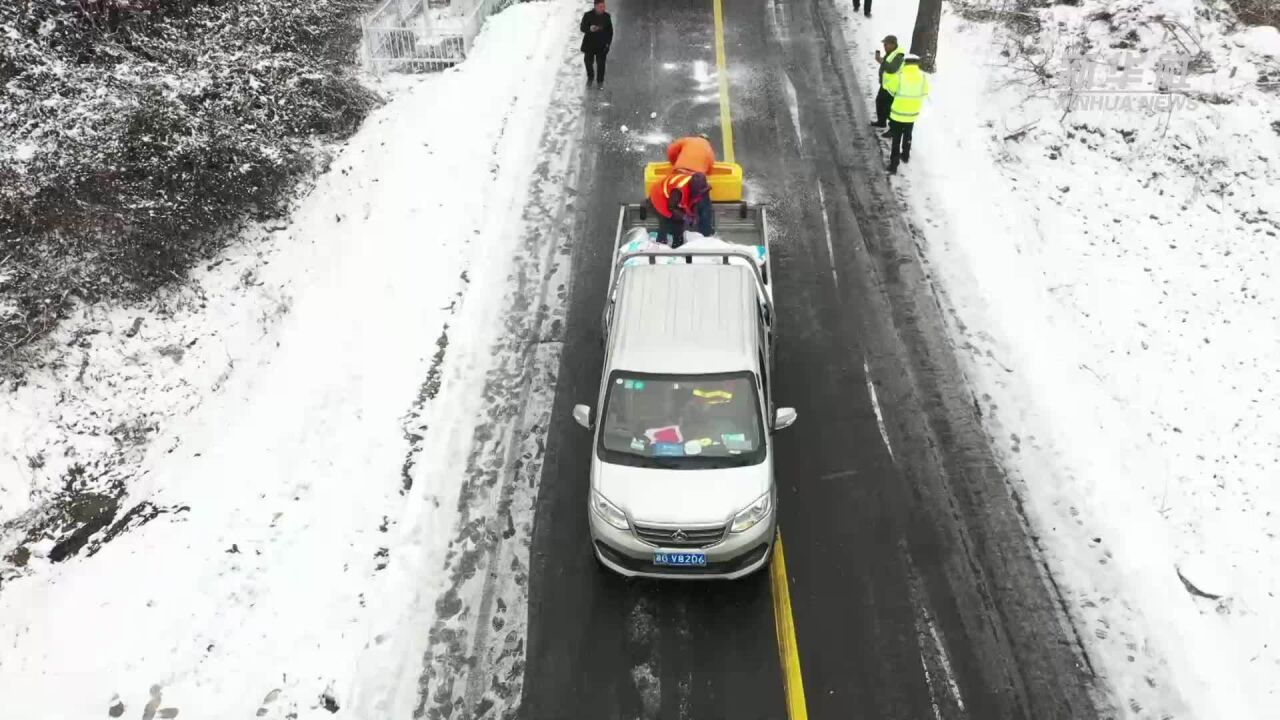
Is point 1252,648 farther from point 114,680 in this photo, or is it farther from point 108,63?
point 108,63

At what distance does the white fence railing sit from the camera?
15.7m

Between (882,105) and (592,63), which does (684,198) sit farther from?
(592,63)

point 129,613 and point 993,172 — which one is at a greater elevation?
point 993,172

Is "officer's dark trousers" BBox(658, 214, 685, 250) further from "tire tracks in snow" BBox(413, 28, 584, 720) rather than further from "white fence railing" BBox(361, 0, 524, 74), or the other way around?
"white fence railing" BBox(361, 0, 524, 74)

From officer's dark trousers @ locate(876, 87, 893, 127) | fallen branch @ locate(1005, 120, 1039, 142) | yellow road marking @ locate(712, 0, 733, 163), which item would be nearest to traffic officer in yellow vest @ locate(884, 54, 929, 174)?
officer's dark trousers @ locate(876, 87, 893, 127)

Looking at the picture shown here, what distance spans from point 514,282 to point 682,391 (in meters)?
4.38

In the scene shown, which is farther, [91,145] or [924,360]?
[91,145]

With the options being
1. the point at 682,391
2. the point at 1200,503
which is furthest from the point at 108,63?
the point at 1200,503

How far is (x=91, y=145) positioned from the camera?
11.5m

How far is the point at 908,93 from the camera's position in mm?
12281

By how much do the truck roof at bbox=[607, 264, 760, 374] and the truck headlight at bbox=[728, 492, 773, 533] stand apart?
1262mm

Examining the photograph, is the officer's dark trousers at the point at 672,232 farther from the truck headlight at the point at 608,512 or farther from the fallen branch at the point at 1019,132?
the fallen branch at the point at 1019,132

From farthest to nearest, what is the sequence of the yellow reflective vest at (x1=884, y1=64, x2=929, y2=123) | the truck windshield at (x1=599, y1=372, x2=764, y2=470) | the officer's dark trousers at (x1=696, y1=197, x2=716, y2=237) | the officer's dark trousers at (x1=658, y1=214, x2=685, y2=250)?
the yellow reflective vest at (x1=884, y1=64, x2=929, y2=123) → the officer's dark trousers at (x1=696, y1=197, x2=716, y2=237) → the officer's dark trousers at (x1=658, y1=214, x2=685, y2=250) → the truck windshield at (x1=599, y1=372, x2=764, y2=470)

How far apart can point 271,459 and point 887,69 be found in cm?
1071
